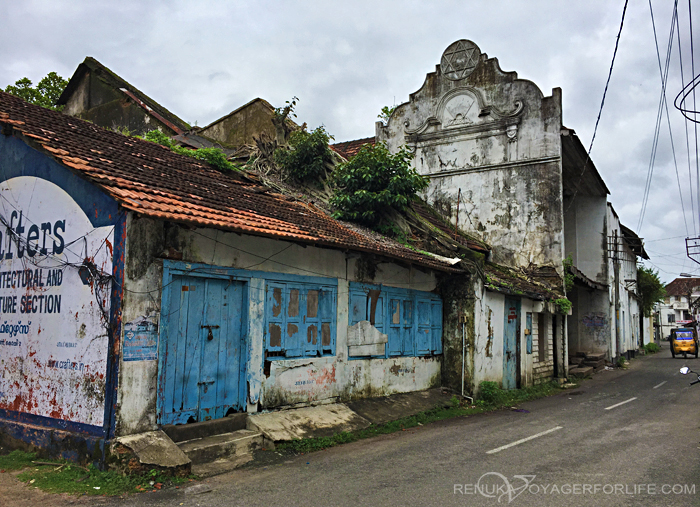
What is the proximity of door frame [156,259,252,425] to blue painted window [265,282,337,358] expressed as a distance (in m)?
0.48

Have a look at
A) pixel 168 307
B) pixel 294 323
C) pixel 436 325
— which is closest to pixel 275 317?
pixel 294 323

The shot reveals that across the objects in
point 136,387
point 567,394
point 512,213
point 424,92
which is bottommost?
point 567,394

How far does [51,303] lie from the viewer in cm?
720

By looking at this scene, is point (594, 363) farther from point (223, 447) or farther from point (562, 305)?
point (223, 447)

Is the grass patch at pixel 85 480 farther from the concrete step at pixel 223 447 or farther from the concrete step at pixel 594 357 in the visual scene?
the concrete step at pixel 594 357

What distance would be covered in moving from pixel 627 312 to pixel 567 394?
17.9 metres

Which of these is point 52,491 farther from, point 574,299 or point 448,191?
point 574,299

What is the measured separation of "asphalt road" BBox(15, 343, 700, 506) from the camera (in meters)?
5.38

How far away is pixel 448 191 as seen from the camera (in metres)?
18.6

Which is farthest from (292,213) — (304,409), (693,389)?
(693,389)

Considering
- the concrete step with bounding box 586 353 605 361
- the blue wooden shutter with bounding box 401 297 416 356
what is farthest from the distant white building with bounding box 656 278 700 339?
the blue wooden shutter with bounding box 401 297 416 356

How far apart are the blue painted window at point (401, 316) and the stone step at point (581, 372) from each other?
8.84 m

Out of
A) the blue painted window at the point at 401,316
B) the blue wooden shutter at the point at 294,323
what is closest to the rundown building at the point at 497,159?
the blue painted window at the point at 401,316

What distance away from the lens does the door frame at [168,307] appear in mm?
6895
